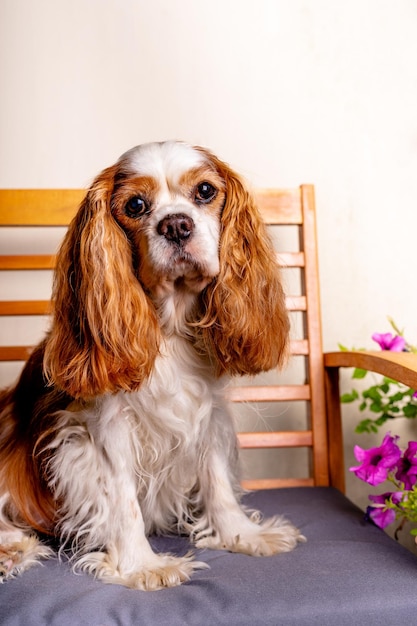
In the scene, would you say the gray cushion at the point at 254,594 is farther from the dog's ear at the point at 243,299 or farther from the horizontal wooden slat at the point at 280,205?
the horizontal wooden slat at the point at 280,205

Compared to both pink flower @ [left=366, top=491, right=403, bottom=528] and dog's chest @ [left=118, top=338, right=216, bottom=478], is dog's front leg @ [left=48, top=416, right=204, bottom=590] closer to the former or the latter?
dog's chest @ [left=118, top=338, right=216, bottom=478]

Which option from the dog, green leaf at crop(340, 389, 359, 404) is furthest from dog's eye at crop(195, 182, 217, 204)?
green leaf at crop(340, 389, 359, 404)

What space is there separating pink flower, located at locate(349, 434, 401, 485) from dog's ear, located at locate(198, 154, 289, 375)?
13.6 inches

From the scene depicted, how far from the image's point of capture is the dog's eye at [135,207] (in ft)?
5.09

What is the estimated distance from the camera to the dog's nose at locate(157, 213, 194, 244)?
1462 mm

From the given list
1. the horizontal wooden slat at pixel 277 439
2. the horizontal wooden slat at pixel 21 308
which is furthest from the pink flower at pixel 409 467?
the horizontal wooden slat at pixel 21 308

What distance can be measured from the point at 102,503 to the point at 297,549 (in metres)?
0.41

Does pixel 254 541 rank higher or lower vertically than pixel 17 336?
lower

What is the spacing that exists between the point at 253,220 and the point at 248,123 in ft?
2.85

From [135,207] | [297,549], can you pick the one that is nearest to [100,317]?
[135,207]

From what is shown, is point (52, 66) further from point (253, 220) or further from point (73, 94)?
point (253, 220)

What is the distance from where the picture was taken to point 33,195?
2.16m

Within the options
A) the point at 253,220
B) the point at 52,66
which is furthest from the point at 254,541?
the point at 52,66

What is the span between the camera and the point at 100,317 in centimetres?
150
